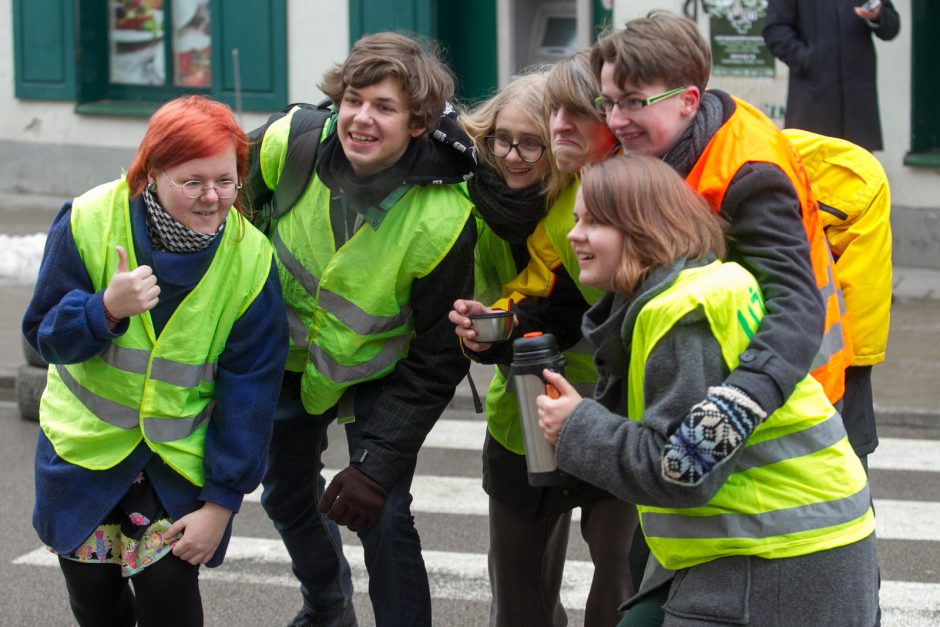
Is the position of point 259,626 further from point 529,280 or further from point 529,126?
point 529,126

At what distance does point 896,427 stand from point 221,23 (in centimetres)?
757

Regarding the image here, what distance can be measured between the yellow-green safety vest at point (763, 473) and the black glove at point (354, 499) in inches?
50.3

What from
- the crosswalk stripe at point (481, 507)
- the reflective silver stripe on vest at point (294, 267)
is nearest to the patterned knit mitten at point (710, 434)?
the reflective silver stripe on vest at point (294, 267)

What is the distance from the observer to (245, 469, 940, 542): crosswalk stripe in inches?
242

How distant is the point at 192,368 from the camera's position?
365 centimetres

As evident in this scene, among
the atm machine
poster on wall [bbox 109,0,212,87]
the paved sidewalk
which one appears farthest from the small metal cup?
poster on wall [bbox 109,0,212,87]

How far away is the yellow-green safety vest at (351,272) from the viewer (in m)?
4.07

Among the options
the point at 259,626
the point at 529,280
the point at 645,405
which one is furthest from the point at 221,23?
the point at 645,405

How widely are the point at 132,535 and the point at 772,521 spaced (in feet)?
5.22

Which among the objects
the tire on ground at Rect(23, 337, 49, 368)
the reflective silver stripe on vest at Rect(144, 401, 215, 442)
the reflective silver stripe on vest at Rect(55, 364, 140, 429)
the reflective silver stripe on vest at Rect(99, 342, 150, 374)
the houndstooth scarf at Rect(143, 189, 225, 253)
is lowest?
the tire on ground at Rect(23, 337, 49, 368)

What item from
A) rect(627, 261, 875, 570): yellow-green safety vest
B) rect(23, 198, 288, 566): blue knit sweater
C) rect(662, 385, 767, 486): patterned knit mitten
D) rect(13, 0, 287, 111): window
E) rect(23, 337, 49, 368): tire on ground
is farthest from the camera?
rect(13, 0, 287, 111): window

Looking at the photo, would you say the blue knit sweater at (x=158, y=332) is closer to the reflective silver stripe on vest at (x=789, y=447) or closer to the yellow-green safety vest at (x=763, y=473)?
the yellow-green safety vest at (x=763, y=473)

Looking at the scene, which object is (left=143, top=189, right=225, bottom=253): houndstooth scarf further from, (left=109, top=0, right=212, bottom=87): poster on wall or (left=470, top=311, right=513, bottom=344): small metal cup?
(left=109, top=0, right=212, bottom=87): poster on wall

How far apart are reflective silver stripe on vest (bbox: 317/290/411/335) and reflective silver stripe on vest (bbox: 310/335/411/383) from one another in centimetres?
8
